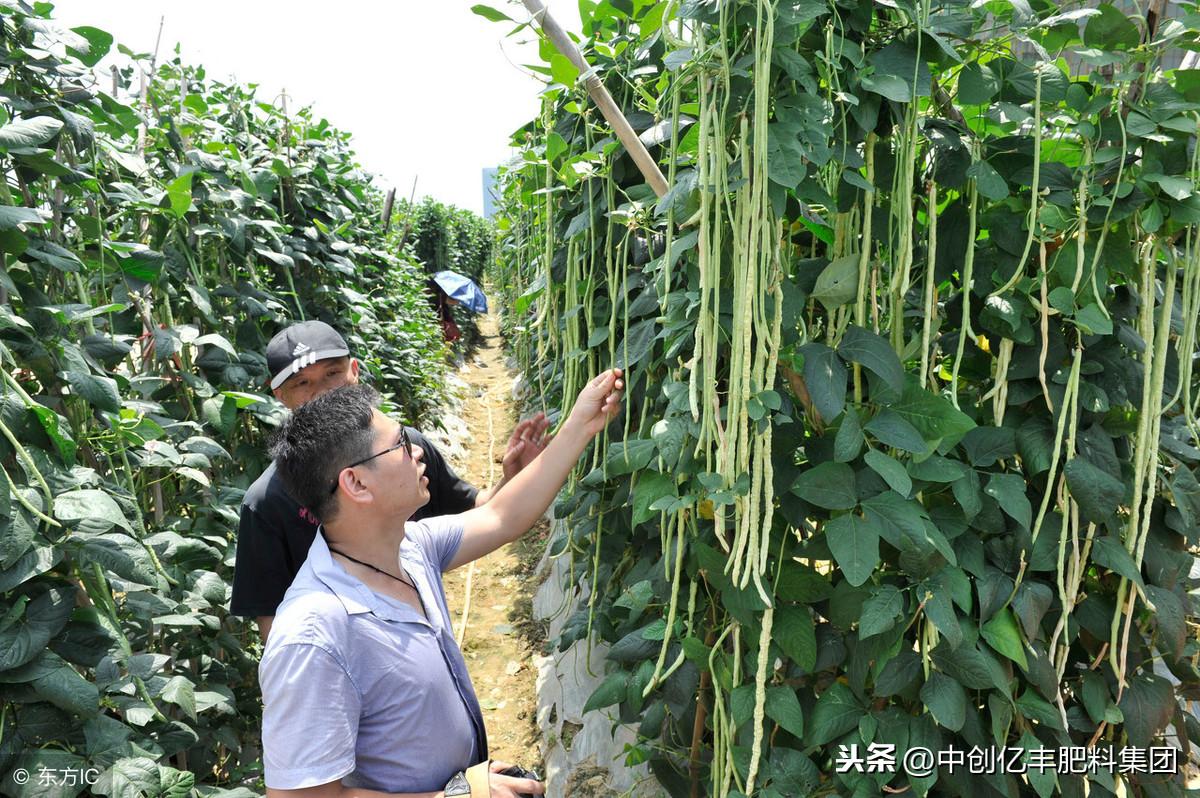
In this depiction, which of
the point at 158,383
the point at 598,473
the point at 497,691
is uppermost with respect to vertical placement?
the point at 158,383

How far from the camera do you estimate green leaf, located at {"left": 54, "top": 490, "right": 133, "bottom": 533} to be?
1.33 m

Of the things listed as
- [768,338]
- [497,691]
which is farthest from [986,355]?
[497,691]

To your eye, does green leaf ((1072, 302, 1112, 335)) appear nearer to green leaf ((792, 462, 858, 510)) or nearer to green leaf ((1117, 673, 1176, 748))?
green leaf ((792, 462, 858, 510))

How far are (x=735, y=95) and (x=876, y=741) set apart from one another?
0.90 m

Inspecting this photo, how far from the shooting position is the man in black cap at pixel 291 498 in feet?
5.66

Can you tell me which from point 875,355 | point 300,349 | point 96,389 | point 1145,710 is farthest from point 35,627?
point 1145,710

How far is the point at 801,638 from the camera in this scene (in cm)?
114

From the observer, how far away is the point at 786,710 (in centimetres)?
114

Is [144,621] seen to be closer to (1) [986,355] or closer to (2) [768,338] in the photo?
(2) [768,338]

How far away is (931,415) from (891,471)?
0.10m

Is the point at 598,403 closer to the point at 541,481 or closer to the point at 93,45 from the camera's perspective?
the point at 541,481

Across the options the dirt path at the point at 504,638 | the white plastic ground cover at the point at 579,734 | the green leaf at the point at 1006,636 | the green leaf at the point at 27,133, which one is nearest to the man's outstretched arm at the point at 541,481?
the white plastic ground cover at the point at 579,734

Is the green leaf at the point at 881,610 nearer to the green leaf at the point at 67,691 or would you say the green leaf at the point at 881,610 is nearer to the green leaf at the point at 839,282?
the green leaf at the point at 839,282

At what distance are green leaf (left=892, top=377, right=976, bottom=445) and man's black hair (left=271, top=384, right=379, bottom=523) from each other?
79 centimetres
